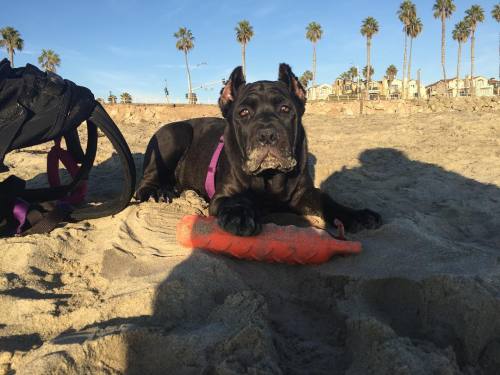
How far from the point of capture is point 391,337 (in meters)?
1.65

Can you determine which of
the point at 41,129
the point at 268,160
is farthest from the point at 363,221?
the point at 41,129

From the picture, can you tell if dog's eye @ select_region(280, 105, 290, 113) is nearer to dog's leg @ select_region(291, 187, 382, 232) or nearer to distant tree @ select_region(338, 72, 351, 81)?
dog's leg @ select_region(291, 187, 382, 232)

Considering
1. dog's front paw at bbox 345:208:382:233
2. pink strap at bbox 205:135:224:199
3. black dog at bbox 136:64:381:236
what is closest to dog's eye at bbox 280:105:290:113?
black dog at bbox 136:64:381:236

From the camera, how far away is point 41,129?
292 centimetres

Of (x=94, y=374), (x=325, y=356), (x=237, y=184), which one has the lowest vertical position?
(x=325, y=356)

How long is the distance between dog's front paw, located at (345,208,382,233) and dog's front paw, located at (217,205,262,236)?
956 millimetres

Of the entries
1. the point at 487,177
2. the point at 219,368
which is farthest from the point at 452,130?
the point at 219,368

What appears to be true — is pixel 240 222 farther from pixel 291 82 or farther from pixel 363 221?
pixel 291 82

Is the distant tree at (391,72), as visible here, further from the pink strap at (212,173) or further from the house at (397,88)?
the pink strap at (212,173)

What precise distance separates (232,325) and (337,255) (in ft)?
3.78

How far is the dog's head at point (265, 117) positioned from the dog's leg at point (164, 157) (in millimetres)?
1226

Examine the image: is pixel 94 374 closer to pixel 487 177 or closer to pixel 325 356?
pixel 325 356

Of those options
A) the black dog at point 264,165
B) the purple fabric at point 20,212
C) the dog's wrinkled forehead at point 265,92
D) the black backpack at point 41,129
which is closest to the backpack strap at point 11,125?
the black backpack at point 41,129

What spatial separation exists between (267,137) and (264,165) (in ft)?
0.76
